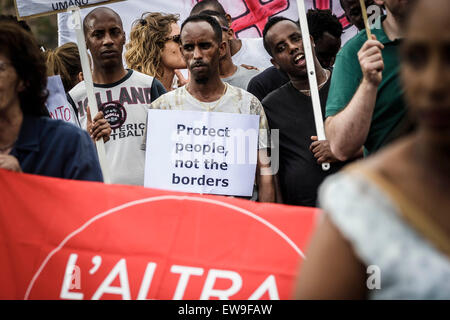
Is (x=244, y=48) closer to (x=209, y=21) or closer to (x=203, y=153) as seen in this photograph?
(x=209, y=21)

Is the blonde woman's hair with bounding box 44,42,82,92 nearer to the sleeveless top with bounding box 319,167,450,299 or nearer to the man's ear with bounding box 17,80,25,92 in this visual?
the man's ear with bounding box 17,80,25,92

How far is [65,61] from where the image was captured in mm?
5188

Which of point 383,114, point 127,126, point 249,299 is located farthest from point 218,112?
point 249,299

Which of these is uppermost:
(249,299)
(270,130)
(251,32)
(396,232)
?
(251,32)

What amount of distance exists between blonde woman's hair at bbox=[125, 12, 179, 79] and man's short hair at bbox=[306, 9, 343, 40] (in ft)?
3.06

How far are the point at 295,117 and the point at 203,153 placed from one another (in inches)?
24.7

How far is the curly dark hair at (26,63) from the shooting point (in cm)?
329

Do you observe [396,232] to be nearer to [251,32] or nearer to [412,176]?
[412,176]

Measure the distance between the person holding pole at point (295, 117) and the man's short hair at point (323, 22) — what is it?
144 millimetres


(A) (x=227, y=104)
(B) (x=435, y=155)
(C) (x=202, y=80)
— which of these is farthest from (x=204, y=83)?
(B) (x=435, y=155)

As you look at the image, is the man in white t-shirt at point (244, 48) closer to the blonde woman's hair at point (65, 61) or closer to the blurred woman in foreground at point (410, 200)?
the blonde woman's hair at point (65, 61)

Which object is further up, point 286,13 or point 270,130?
point 286,13
